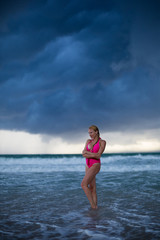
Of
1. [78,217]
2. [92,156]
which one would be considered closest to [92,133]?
[92,156]

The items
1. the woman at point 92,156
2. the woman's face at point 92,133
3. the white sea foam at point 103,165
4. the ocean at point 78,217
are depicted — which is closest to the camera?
the ocean at point 78,217

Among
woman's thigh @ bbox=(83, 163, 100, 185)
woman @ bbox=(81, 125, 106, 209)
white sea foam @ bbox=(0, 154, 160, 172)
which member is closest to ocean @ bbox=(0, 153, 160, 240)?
woman @ bbox=(81, 125, 106, 209)

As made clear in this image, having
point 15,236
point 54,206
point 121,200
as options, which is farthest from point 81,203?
point 15,236

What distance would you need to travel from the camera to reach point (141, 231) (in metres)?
3.93

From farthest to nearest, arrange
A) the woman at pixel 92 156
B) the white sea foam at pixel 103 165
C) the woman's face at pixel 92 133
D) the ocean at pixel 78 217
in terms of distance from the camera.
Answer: the white sea foam at pixel 103 165 < the woman's face at pixel 92 133 < the woman at pixel 92 156 < the ocean at pixel 78 217

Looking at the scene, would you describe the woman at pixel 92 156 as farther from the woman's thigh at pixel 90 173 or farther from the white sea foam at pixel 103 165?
the white sea foam at pixel 103 165

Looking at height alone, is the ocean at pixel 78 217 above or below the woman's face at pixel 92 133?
below

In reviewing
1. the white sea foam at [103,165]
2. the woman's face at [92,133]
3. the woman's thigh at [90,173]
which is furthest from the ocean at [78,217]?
the white sea foam at [103,165]

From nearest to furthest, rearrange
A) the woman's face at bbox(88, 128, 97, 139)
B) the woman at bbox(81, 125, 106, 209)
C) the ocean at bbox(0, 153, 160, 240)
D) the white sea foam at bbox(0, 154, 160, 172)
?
the ocean at bbox(0, 153, 160, 240) < the woman at bbox(81, 125, 106, 209) < the woman's face at bbox(88, 128, 97, 139) < the white sea foam at bbox(0, 154, 160, 172)

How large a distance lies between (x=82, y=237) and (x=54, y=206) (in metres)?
2.62

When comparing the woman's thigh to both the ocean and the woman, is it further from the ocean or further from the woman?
the ocean

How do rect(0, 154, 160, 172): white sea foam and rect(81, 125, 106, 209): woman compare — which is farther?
rect(0, 154, 160, 172): white sea foam

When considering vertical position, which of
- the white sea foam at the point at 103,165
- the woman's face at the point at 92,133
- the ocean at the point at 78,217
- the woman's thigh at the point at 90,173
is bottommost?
the white sea foam at the point at 103,165

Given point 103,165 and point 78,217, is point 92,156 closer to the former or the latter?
point 78,217
